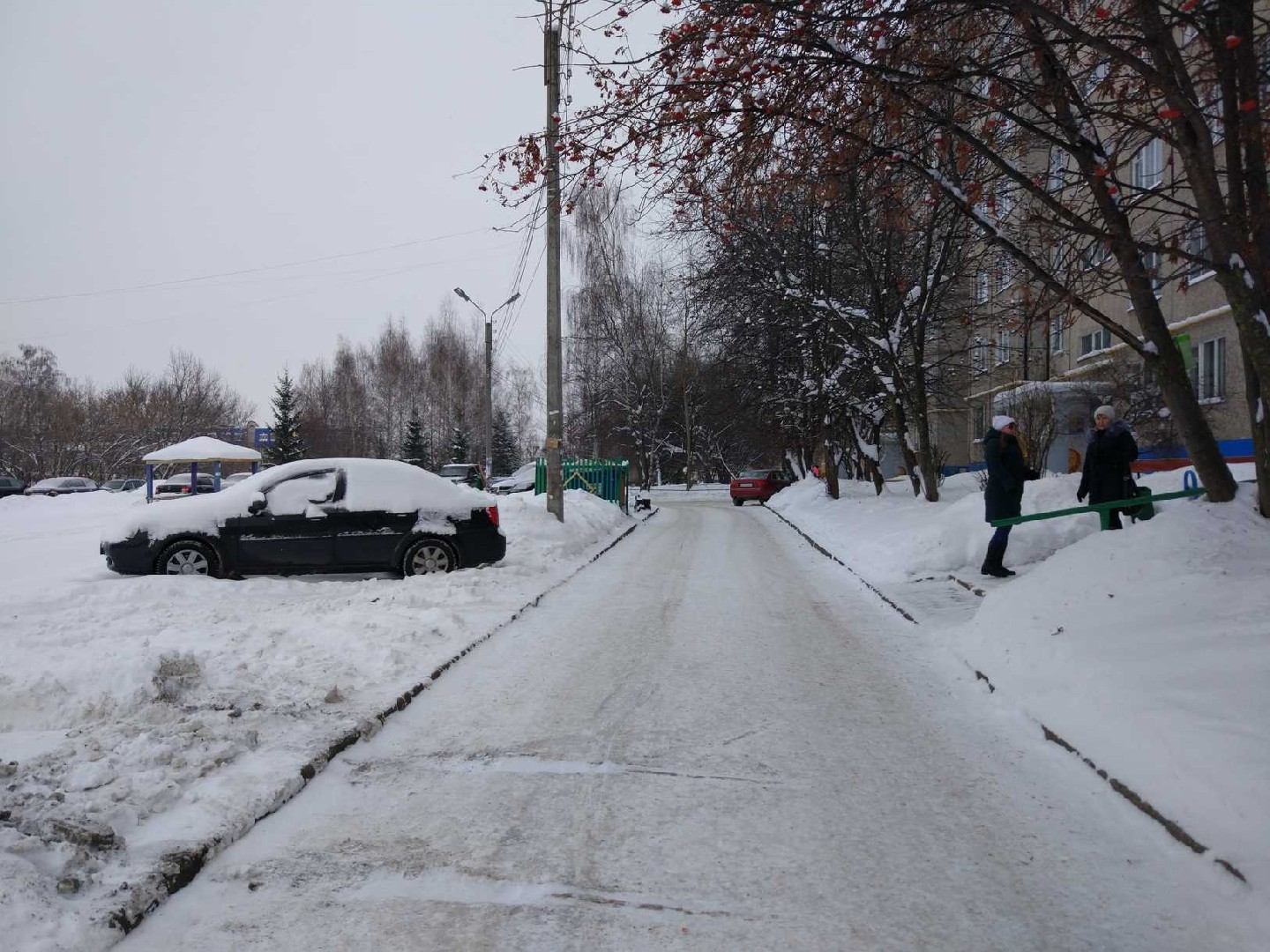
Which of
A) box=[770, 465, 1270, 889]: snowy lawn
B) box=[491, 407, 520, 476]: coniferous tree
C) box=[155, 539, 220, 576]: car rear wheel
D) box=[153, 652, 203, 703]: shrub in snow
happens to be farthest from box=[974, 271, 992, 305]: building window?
box=[491, 407, 520, 476]: coniferous tree

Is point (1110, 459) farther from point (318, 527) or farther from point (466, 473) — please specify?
point (466, 473)

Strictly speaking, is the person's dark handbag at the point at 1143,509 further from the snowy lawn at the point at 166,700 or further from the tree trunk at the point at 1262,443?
the snowy lawn at the point at 166,700

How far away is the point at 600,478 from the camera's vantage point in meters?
27.0

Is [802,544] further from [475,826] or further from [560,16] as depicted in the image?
[475,826]

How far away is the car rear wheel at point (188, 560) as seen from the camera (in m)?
10.5

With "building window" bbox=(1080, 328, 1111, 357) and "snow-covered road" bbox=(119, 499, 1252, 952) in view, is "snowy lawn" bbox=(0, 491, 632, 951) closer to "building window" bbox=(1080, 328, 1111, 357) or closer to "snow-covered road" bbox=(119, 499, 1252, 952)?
"snow-covered road" bbox=(119, 499, 1252, 952)

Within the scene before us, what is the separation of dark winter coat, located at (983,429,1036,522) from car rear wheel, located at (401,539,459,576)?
660 cm

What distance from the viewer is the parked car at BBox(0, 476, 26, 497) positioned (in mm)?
44406

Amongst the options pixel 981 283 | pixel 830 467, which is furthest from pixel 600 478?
pixel 981 283

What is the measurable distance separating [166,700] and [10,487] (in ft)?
160

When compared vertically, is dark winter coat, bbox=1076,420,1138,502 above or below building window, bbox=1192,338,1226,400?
below

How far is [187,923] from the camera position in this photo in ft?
9.86

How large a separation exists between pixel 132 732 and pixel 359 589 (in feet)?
18.3

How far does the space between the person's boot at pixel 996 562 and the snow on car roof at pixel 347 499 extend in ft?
20.7
